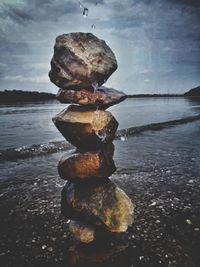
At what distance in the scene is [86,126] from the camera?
151 inches

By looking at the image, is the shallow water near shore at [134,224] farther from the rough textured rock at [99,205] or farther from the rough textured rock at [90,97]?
the rough textured rock at [90,97]

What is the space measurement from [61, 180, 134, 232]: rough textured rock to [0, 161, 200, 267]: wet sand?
23.2 inches

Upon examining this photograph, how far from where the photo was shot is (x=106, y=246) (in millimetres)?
4305

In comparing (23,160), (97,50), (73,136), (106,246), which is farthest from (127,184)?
(23,160)

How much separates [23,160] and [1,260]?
806cm

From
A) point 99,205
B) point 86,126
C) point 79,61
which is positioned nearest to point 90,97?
point 86,126

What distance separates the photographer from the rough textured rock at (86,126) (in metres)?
3.85

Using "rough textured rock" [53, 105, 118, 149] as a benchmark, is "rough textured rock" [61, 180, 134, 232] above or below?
below

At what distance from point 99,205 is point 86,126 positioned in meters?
1.38

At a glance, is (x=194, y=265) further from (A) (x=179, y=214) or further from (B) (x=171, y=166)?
(B) (x=171, y=166)

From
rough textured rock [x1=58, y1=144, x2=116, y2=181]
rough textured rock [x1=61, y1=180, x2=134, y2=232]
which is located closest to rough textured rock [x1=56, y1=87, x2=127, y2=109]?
rough textured rock [x1=58, y1=144, x2=116, y2=181]

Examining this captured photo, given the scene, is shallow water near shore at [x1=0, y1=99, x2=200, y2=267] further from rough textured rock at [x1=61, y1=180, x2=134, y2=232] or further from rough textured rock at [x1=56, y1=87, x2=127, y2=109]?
rough textured rock at [x1=56, y1=87, x2=127, y2=109]

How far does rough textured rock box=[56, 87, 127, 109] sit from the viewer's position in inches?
153

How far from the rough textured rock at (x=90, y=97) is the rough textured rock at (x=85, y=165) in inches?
31.5
